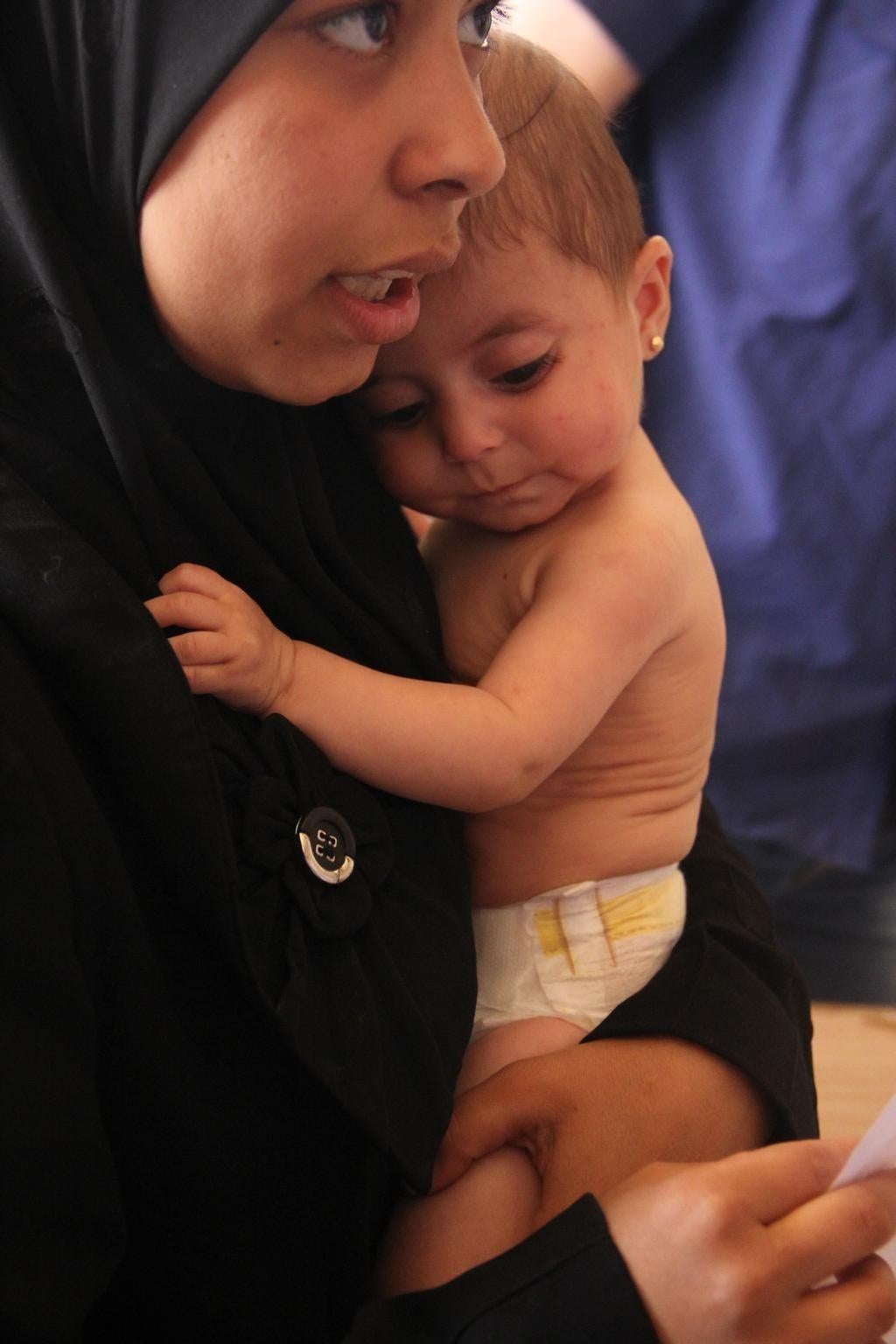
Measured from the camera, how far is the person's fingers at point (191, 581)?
790 mm

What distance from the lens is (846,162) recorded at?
62.9 inches

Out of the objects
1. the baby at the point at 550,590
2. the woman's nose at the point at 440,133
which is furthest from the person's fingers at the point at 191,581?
the woman's nose at the point at 440,133

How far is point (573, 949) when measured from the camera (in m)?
1.01

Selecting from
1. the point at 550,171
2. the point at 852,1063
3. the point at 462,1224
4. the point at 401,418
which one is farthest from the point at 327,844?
the point at 852,1063

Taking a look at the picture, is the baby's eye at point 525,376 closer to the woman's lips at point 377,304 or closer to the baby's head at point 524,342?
the baby's head at point 524,342

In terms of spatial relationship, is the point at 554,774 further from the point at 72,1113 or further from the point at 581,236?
the point at 72,1113

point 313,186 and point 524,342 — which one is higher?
A: point 313,186

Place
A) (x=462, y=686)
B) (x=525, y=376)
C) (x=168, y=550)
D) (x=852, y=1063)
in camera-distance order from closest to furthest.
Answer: (x=168, y=550), (x=462, y=686), (x=525, y=376), (x=852, y=1063)

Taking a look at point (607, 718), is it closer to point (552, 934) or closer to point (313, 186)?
point (552, 934)

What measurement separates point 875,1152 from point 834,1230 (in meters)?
0.04

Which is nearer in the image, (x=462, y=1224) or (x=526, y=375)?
(x=462, y=1224)

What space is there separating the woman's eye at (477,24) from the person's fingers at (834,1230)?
0.65 meters

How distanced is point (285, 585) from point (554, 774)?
0.29m

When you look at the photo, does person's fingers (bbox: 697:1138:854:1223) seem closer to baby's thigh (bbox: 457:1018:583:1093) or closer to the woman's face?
baby's thigh (bbox: 457:1018:583:1093)
